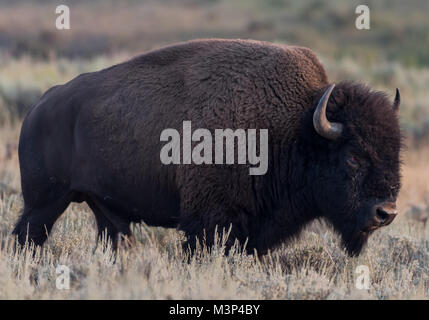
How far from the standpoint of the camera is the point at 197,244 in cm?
613

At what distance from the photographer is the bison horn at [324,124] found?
6055 mm

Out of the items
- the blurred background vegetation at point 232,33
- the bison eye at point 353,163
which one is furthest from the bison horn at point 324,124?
the blurred background vegetation at point 232,33

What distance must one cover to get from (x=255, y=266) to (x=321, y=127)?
1.23 m

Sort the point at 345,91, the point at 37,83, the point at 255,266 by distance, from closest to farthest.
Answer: the point at 255,266 → the point at 345,91 → the point at 37,83

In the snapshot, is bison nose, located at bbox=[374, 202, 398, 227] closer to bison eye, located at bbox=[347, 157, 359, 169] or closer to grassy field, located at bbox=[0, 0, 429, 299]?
bison eye, located at bbox=[347, 157, 359, 169]

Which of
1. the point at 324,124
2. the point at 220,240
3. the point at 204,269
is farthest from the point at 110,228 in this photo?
the point at 324,124

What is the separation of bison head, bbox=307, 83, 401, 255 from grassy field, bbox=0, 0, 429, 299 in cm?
46

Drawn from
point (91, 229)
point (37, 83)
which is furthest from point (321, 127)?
point (37, 83)

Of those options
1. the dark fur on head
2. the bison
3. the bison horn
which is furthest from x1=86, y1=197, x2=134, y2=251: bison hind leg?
the bison horn

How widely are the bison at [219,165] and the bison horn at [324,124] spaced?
0.04ft

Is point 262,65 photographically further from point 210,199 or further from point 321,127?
point 210,199

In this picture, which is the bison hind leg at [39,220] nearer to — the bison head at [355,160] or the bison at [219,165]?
the bison at [219,165]

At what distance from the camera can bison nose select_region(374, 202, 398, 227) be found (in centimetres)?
593

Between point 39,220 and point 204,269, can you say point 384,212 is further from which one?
point 39,220
